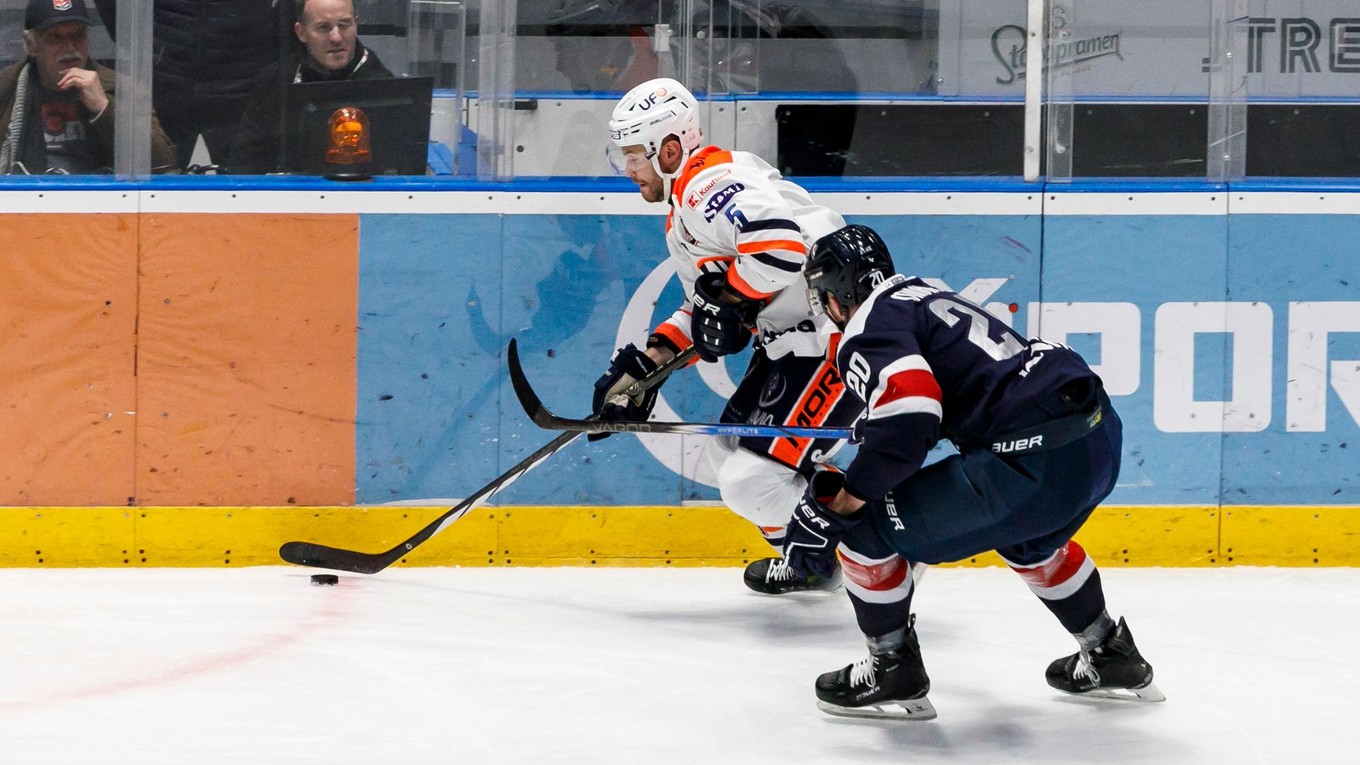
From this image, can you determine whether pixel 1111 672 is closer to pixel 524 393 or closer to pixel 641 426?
pixel 641 426

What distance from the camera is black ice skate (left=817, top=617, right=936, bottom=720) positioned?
2.64 meters

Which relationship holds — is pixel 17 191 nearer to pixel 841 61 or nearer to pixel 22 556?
pixel 22 556

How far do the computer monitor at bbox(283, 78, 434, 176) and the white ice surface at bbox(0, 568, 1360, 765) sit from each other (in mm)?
1092

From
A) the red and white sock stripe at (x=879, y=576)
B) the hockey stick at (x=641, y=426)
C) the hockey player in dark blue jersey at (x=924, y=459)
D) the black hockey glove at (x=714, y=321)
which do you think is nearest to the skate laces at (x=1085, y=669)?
the hockey player in dark blue jersey at (x=924, y=459)

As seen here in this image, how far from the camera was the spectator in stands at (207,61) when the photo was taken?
12.9 feet

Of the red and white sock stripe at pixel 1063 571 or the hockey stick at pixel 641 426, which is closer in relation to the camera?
the red and white sock stripe at pixel 1063 571

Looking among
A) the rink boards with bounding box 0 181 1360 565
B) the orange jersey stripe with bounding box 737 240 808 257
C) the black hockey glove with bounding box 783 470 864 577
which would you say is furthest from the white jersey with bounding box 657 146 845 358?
the black hockey glove with bounding box 783 470 864 577

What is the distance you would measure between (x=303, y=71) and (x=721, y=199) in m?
1.36

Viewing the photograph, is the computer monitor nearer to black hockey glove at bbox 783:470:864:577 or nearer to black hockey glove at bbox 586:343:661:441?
black hockey glove at bbox 586:343:661:441

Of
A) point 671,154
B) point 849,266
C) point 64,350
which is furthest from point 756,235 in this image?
point 64,350

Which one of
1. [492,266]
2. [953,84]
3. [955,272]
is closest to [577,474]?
[492,266]

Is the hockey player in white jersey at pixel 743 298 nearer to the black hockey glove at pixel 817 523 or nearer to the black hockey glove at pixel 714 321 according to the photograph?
the black hockey glove at pixel 714 321

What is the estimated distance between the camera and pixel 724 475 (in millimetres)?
3469

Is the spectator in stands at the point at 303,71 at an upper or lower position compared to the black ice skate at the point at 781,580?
upper
